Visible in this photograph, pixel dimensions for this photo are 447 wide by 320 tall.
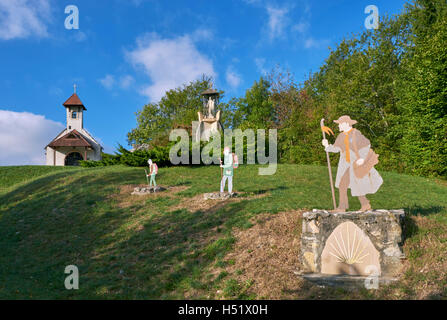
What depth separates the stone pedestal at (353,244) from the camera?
7.51 metres

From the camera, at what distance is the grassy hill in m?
7.21

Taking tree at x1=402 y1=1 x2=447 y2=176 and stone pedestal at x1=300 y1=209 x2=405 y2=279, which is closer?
stone pedestal at x1=300 y1=209 x2=405 y2=279

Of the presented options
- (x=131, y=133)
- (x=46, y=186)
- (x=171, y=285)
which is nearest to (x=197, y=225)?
(x=171, y=285)

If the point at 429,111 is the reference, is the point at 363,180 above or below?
below

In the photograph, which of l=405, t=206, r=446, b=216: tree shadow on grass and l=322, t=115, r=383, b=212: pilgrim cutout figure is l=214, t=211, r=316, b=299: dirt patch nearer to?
l=322, t=115, r=383, b=212: pilgrim cutout figure

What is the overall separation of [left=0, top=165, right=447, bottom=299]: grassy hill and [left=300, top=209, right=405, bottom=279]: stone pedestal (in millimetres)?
444

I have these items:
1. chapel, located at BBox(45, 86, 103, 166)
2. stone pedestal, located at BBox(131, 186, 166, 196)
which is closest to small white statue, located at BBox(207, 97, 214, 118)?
stone pedestal, located at BBox(131, 186, 166, 196)

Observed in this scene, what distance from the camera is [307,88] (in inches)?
1745

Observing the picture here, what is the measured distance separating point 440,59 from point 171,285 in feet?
77.1

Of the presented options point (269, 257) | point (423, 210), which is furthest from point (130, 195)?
point (423, 210)

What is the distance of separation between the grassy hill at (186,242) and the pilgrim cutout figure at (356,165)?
1753 mm

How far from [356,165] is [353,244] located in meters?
2.04

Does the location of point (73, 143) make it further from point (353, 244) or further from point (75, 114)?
point (353, 244)

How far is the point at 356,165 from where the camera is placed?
8.13 metres
